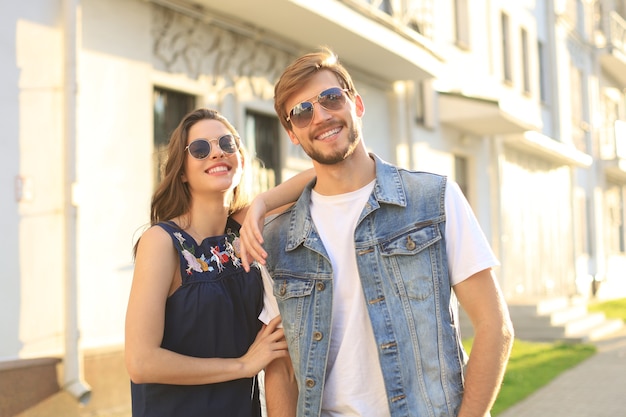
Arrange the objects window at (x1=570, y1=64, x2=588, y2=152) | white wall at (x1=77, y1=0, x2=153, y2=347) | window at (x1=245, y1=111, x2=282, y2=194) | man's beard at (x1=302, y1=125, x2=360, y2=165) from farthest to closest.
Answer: window at (x1=570, y1=64, x2=588, y2=152) → window at (x1=245, y1=111, x2=282, y2=194) → white wall at (x1=77, y1=0, x2=153, y2=347) → man's beard at (x1=302, y1=125, x2=360, y2=165)

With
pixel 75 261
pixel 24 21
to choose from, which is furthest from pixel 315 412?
pixel 24 21

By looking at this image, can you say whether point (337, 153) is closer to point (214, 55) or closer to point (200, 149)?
point (200, 149)

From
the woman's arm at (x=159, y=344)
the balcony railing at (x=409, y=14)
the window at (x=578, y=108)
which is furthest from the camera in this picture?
the window at (x=578, y=108)

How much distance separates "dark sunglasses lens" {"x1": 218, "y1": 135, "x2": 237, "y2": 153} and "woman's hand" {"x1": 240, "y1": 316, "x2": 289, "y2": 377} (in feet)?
2.35

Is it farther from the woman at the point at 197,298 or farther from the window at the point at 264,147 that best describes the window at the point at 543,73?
the woman at the point at 197,298

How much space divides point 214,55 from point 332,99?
763cm

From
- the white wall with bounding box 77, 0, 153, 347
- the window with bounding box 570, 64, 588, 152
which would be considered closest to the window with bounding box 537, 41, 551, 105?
the window with bounding box 570, 64, 588, 152

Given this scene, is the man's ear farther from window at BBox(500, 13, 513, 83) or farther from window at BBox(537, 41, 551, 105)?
window at BBox(537, 41, 551, 105)

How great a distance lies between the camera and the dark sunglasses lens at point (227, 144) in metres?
3.23

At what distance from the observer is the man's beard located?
2.67m

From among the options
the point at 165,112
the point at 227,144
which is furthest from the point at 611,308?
the point at 227,144

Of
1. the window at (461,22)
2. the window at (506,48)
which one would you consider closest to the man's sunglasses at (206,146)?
the window at (461,22)

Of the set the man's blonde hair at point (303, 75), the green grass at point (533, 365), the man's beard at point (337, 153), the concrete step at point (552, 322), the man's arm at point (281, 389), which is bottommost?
the green grass at point (533, 365)

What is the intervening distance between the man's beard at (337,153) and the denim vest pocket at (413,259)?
1.01 feet
